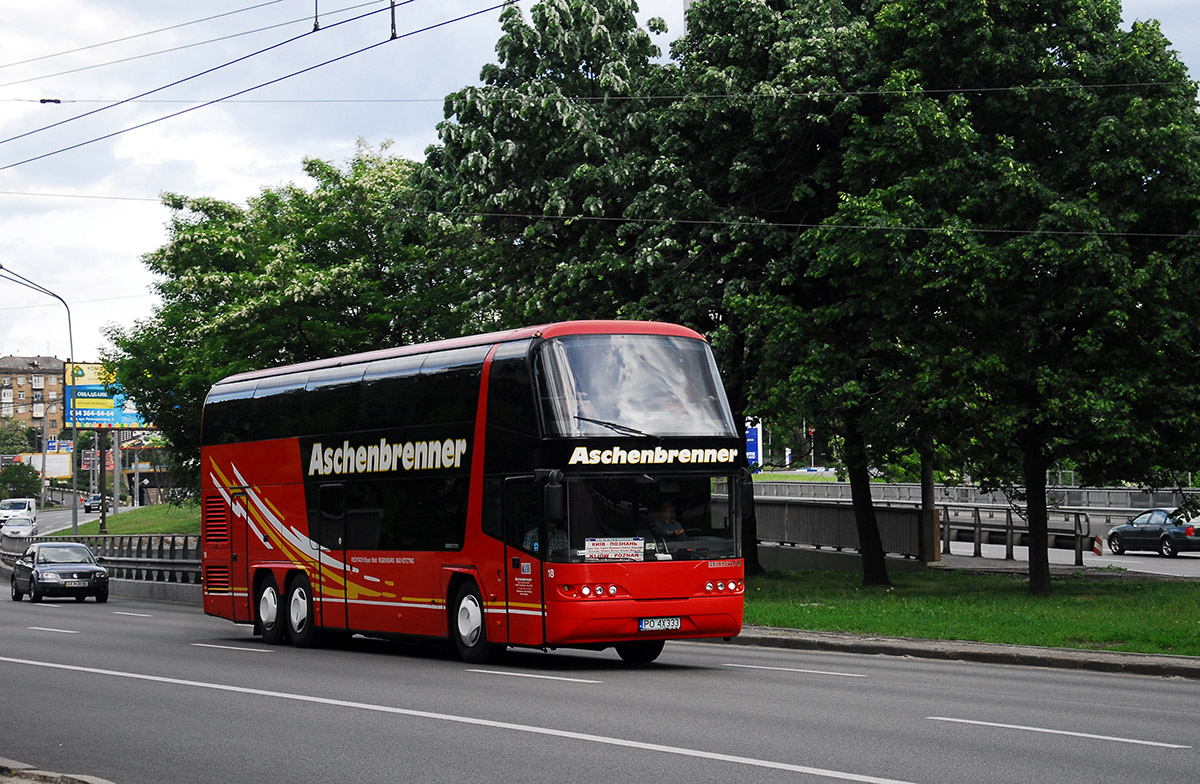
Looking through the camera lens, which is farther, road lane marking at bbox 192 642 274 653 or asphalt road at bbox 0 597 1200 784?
road lane marking at bbox 192 642 274 653

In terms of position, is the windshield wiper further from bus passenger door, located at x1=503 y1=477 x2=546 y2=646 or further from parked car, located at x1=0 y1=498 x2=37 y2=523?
parked car, located at x1=0 y1=498 x2=37 y2=523

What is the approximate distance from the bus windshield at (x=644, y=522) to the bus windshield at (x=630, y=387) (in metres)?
0.61

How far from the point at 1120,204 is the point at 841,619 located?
27.2 feet

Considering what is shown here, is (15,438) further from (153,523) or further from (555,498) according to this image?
(555,498)

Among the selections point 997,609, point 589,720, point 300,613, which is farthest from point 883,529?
point 589,720

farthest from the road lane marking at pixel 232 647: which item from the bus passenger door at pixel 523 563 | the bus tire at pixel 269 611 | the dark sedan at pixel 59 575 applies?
the dark sedan at pixel 59 575

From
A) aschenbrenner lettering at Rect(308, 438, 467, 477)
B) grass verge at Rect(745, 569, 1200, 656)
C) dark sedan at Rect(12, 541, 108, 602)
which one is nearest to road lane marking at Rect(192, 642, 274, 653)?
aschenbrenner lettering at Rect(308, 438, 467, 477)

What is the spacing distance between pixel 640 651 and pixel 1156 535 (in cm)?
2869

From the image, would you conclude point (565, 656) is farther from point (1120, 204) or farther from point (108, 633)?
point (1120, 204)

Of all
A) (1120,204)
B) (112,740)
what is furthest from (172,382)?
(112,740)

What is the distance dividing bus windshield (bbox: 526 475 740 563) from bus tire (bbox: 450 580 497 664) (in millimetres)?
1430

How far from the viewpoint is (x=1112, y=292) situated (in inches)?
922

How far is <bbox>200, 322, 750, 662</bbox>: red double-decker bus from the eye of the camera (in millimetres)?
16359

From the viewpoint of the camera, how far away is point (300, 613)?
21641 mm
